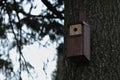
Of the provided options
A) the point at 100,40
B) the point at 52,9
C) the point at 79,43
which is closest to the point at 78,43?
the point at 79,43

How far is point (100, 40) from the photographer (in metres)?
2.20

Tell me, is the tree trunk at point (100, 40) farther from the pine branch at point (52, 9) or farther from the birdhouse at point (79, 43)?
the pine branch at point (52, 9)

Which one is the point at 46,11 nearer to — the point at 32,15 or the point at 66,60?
the point at 32,15

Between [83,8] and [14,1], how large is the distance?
7.01ft

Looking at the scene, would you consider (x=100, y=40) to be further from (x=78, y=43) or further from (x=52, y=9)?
A: (x=52, y=9)

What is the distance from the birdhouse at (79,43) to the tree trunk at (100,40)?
45mm

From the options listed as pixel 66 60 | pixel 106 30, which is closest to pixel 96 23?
pixel 106 30

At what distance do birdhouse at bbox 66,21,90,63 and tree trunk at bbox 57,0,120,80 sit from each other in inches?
1.8

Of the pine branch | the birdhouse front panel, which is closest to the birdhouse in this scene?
the birdhouse front panel

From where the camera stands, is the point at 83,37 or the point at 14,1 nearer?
the point at 83,37

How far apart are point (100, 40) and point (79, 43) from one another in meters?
0.12

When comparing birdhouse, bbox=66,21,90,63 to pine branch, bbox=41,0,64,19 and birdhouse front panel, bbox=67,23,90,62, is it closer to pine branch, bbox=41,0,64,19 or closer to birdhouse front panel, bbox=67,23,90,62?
birdhouse front panel, bbox=67,23,90,62

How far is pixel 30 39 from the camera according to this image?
4672 millimetres

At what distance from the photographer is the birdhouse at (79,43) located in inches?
84.2
